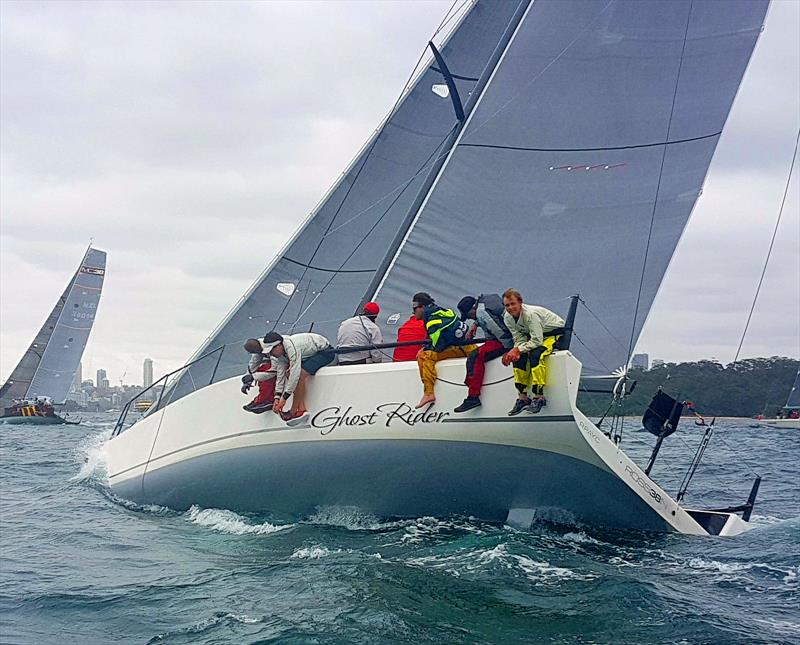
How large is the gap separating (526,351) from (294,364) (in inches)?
71.3

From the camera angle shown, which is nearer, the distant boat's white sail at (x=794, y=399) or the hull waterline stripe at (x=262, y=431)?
the hull waterline stripe at (x=262, y=431)

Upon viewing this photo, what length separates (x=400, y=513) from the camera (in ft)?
21.5

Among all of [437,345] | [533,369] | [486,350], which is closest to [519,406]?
[533,369]

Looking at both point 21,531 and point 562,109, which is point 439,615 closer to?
point 21,531

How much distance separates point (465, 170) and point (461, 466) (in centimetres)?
255

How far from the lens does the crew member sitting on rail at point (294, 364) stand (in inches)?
255

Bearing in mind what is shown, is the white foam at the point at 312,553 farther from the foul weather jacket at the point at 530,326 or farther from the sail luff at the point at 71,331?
the sail luff at the point at 71,331

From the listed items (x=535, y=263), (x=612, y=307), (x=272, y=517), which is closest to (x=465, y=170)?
(x=535, y=263)

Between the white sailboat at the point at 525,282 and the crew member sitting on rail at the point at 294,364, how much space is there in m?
0.13

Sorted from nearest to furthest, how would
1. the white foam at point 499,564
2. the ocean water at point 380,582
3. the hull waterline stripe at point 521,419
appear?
the ocean water at point 380,582 < the white foam at point 499,564 < the hull waterline stripe at point 521,419

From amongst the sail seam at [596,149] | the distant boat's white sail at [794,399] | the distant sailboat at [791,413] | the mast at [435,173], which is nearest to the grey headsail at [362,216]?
the mast at [435,173]

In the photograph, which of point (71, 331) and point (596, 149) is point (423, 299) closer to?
point (596, 149)

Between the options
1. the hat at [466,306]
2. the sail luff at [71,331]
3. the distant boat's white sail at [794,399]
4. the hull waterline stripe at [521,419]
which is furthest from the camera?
the sail luff at [71,331]

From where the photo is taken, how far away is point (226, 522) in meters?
7.09
